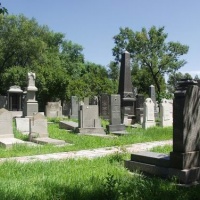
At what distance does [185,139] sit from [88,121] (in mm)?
9844

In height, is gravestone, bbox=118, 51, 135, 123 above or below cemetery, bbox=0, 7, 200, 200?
above

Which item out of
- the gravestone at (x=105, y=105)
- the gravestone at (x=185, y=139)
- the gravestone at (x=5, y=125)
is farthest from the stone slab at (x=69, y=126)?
the gravestone at (x=185, y=139)

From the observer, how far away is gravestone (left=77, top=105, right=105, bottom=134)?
51.5 feet

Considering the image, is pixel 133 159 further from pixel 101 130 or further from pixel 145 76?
pixel 145 76

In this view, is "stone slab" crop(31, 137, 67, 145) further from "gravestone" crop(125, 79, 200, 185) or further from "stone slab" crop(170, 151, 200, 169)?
"stone slab" crop(170, 151, 200, 169)

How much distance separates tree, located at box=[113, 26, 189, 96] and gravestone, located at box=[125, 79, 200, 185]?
41.1 metres

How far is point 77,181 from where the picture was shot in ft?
19.9

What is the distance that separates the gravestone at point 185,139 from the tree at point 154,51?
41106mm

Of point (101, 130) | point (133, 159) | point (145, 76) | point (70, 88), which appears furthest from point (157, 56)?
point (133, 159)

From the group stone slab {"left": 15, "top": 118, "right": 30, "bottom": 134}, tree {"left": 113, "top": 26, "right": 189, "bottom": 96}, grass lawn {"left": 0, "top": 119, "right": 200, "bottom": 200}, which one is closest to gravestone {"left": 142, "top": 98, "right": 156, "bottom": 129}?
stone slab {"left": 15, "top": 118, "right": 30, "bottom": 134}

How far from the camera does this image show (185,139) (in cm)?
637

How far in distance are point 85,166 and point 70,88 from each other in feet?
109

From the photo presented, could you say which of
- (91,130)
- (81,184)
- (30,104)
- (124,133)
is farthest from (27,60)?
(81,184)

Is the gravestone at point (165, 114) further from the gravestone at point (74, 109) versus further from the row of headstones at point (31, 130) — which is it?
the gravestone at point (74, 109)
